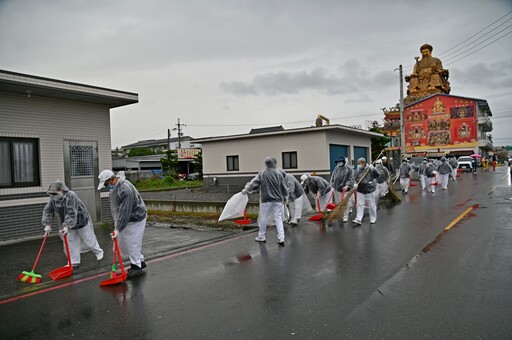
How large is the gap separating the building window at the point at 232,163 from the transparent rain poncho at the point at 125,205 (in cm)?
1988

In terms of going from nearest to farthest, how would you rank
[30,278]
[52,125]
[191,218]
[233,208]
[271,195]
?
1. [30,278]
2. [271,195]
3. [233,208]
4. [52,125]
5. [191,218]

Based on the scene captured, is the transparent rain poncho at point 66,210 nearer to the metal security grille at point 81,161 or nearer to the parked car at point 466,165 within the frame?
the metal security grille at point 81,161

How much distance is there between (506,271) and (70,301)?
6031mm

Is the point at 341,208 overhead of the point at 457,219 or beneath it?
overhead

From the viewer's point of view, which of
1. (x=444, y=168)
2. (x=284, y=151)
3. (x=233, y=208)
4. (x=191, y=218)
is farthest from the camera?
(x=284, y=151)

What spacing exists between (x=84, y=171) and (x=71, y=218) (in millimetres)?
5203

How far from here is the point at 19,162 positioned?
997 centimetres

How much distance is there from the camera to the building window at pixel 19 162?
9633mm

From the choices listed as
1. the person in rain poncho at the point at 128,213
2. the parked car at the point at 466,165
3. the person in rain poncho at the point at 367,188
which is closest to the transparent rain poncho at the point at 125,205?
the person in rain poncho at the point at 128,213

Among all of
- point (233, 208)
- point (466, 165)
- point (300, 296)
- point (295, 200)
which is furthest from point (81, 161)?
point (466, 165)

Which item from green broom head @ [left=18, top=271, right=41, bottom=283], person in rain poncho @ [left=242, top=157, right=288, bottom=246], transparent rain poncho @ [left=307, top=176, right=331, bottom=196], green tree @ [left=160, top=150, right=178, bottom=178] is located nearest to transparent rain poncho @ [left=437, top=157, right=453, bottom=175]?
transparent rain poncho @ [left=307, top=176, right=331, bottom=196]

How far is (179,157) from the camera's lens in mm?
48312

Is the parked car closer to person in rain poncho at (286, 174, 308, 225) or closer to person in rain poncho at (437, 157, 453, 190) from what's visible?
person in rain poncho at (437, 157, 453, 190)

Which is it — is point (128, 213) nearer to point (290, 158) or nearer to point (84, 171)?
point (84, 171)
